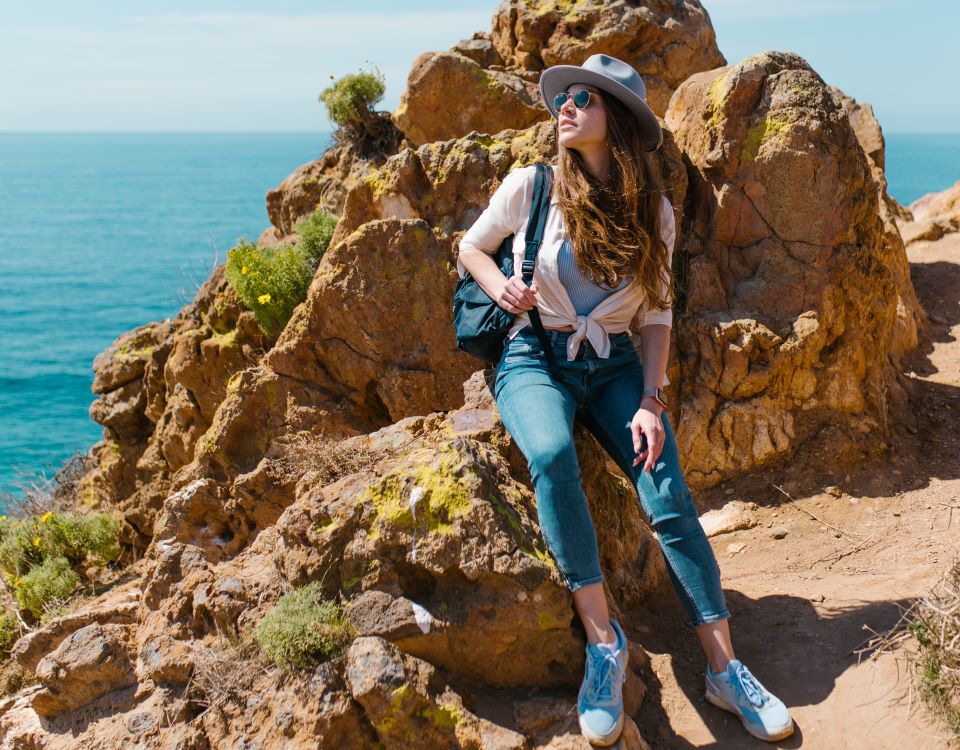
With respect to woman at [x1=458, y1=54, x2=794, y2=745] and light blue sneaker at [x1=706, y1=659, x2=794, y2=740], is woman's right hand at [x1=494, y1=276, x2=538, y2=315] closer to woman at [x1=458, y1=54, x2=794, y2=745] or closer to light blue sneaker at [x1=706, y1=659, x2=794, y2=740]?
woman at [x1=458, y1=54, x2=794, y2=745]

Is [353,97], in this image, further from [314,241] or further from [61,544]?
[61,544]

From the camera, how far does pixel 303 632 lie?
3771 mm

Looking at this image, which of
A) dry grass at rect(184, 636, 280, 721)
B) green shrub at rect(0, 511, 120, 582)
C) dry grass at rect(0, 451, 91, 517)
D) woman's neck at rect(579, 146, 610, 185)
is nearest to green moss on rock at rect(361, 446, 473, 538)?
dry grass at rect(184, 636, 280, 721)

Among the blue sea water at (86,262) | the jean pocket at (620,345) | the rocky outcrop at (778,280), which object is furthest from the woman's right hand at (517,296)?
the blue sea water at (86,262)

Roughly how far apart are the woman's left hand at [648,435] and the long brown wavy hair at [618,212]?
67cm

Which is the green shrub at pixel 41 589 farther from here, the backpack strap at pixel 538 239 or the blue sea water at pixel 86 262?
the backpack strap at pixel 538 239

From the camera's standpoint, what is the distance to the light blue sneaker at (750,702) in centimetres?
359

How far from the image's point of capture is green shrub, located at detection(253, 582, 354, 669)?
12.3 feet

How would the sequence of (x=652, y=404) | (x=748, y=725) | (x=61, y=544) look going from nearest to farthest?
1. (x=748, y=725)
2. (x=652, y=404)
3. (x=61, y=544)

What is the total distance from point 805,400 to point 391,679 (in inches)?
169

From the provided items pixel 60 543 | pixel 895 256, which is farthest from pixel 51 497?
pixel 895 256

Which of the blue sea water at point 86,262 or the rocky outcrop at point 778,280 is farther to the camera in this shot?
the blue sea water at point 86,262

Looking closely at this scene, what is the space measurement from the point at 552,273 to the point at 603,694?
1928 mm

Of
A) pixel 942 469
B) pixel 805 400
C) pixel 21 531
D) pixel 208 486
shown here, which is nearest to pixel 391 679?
pixel 208 486
